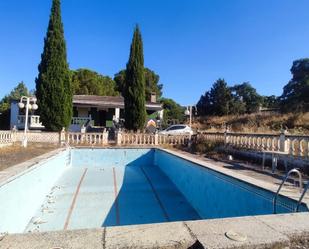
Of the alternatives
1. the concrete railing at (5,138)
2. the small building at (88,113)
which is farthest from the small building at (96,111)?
the concrete railing at (5,138)

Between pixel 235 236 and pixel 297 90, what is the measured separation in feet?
113

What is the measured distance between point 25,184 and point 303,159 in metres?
7.40

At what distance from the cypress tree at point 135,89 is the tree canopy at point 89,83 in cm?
2323

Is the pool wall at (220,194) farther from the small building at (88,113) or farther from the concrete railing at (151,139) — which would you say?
the small building at (88,113)

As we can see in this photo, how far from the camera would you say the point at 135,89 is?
21.3 meters

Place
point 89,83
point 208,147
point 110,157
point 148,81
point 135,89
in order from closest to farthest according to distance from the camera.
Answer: point 208,147, point 110,157, point 135,89, point 89,83, point 148,81

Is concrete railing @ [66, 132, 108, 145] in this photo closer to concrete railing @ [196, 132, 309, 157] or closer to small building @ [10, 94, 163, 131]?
small building @ [10, 94, 163, 131]

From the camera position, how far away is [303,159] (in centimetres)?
730

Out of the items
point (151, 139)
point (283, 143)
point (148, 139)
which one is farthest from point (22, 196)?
point (151, 139)

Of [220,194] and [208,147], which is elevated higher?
[208,147]

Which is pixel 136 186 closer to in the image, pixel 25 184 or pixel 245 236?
pixel 25 184

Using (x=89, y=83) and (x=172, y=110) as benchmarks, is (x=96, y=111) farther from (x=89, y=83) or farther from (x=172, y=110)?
(x=172, y=110)

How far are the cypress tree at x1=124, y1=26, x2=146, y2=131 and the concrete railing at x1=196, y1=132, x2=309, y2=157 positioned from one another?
8.89m

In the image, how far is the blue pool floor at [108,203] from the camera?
6.41 metres
